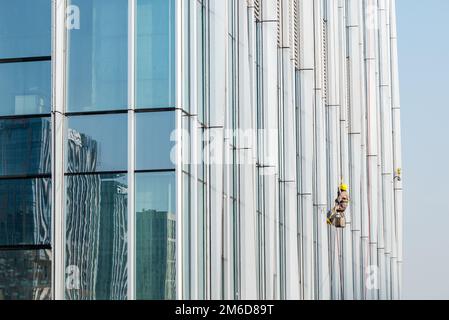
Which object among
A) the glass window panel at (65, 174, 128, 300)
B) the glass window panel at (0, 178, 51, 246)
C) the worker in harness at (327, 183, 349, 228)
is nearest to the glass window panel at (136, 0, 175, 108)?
the glass window panel at (65, 174, 128, 300)

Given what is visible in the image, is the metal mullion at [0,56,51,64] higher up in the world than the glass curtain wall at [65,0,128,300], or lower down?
higher up

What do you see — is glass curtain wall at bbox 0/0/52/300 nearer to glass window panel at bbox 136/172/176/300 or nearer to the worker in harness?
glass window panel at bbox 136/172/176/300

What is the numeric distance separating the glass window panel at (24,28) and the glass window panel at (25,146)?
1.37 m

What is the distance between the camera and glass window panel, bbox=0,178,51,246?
62.4 ft

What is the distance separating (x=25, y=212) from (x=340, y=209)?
1737cm

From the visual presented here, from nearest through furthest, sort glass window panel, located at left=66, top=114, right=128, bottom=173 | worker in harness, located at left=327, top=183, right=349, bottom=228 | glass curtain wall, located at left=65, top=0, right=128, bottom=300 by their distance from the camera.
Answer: glass curtain wall, located at left=65, top=0, right=128, bottom=300 → glass window panel, located at left=66, top=114, right=128, bottom=173 → worker in harness, located at left=327, top=183, right=349, bottom=228

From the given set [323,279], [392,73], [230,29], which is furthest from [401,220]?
[230,29]

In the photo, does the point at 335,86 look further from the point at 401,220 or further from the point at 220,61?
the point at 401,220

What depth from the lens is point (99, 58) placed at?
62.8 ft

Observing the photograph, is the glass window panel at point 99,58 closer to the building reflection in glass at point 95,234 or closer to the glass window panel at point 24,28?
the glass window panel at point 24,28

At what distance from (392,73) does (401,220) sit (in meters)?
9.51

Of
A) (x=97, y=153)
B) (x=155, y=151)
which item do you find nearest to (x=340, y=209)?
(x=97, y=153)

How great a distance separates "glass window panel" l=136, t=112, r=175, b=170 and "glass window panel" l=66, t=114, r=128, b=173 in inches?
10.5

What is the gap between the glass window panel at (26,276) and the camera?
18781 mm
